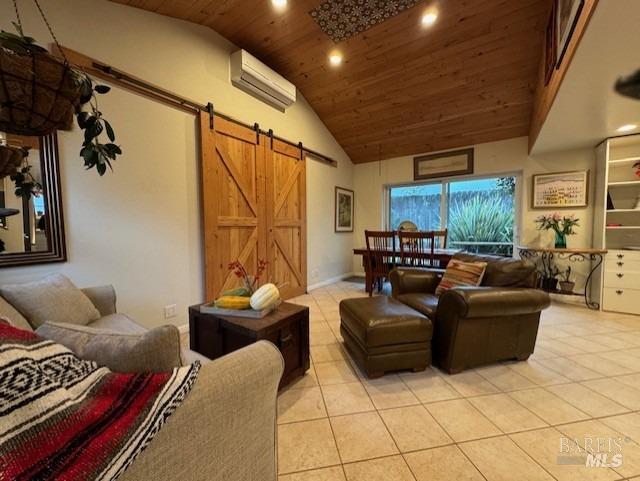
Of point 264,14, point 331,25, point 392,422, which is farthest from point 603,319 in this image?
point 264,14

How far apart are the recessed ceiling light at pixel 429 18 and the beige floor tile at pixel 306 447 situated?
3.54 m

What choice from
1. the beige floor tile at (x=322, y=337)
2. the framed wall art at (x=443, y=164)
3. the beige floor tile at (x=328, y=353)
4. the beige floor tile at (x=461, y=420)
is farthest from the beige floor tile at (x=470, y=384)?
the framed wall art at (x=443, y=164)

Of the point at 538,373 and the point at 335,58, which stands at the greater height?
the point at 335,58

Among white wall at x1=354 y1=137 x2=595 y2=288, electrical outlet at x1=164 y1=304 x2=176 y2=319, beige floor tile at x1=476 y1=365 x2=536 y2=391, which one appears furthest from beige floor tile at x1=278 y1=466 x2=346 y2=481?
white wall at x1=354 y1=137 x2=595 y2=288

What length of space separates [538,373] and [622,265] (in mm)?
2423

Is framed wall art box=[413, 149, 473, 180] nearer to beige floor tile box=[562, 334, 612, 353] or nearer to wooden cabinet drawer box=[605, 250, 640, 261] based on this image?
wooden cabinet drawer box=[605, 250, 640, 261]

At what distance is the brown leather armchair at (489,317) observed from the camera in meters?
1.83

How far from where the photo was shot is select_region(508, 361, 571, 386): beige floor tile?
6.16 ft

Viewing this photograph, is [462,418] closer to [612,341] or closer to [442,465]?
[442,465]

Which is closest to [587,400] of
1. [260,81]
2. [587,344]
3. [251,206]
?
[587,344]

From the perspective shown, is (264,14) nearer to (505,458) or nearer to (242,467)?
(242,467)

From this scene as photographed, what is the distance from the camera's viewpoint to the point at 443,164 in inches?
182

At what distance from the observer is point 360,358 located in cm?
199

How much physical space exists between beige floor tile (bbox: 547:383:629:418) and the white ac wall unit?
3894 mm
